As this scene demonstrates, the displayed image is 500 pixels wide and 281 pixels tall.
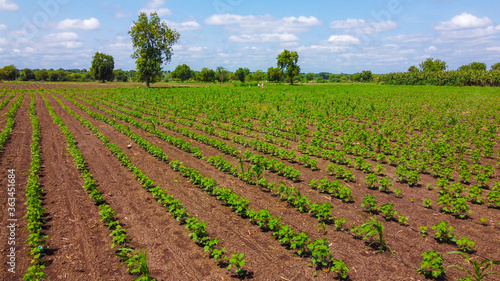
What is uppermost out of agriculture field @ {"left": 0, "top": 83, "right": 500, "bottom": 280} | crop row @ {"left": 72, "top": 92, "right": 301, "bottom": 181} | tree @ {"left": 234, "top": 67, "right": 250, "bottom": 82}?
tree @ {"left": 234, "top": 67, "right": 250, "bottom": 82}

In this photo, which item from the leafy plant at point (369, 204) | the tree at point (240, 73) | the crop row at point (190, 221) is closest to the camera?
the crop row at point (190, 221)

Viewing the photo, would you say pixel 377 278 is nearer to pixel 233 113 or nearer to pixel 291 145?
pixel 291 145

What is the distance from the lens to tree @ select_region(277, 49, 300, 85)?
84438 mm

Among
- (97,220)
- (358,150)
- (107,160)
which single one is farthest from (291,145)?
(97,220)

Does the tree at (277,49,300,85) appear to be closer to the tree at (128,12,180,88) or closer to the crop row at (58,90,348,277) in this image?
the tree at (128,12,180,88)

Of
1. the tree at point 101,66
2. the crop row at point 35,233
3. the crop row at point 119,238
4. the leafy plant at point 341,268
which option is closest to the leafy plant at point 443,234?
the leafy plant at point 341,268

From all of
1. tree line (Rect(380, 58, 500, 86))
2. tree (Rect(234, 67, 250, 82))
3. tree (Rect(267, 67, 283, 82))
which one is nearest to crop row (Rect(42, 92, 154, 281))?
tree line (Rect(380, 58, 500, 86))

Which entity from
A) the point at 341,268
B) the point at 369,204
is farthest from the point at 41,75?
the point at 341,268

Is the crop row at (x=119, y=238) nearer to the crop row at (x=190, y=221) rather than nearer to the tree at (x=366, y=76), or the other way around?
the crop row at (x=190, y=221)

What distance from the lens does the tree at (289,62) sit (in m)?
84.4

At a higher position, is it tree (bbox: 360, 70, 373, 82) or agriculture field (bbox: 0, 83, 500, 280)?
tree (bbox: 360, 70, 373, 82)

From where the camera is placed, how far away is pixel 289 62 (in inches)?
3354

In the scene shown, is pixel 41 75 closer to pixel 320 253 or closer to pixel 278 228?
pixel 278 228

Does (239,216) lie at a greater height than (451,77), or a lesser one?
lesser
